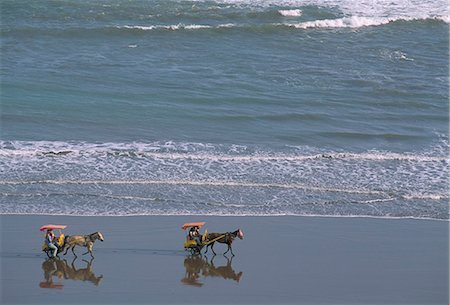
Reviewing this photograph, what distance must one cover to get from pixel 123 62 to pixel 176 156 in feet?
29.3

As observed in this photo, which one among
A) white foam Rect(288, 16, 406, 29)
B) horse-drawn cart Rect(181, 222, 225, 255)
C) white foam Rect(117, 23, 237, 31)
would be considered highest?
white foam Rect(288, 16, 406, 29)

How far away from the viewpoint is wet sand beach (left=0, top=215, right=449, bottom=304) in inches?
565

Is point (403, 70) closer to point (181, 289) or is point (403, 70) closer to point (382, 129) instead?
point (382, 129)

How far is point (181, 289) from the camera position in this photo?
14.5 m

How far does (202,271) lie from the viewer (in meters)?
15.5

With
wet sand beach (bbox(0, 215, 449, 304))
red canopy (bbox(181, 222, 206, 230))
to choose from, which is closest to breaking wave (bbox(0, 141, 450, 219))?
wet sand beach (bbox(0, 215, 449, 304))

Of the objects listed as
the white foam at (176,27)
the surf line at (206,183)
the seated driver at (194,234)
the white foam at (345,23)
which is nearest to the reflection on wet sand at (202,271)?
the seated driver at (194,234)

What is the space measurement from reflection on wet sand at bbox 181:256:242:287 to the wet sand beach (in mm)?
18

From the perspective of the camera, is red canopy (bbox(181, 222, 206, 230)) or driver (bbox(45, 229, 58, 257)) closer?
driver (bbox(45, 229, 58, 257))

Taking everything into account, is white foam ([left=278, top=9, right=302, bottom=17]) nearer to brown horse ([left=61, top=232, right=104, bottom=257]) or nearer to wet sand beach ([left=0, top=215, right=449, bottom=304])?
wet sand beach ([left=0, top=215, right=449, bottom=304])

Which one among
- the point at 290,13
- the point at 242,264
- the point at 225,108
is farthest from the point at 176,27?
the point at 242,264

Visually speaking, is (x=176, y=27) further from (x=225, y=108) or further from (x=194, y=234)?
(x=194, y=234)

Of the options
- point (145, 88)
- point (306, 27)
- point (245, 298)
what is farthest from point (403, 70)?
point (245, 298)

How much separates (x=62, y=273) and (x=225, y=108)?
11.1 meters
